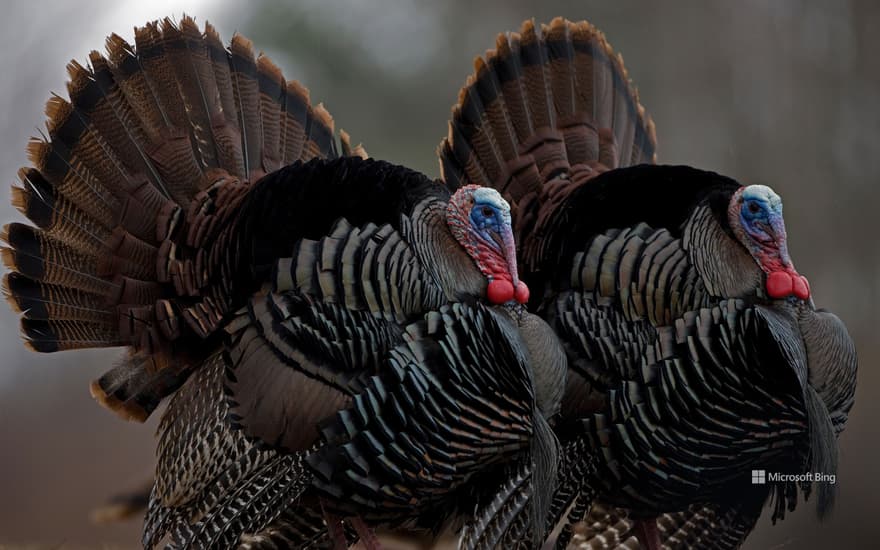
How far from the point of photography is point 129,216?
12.1ft

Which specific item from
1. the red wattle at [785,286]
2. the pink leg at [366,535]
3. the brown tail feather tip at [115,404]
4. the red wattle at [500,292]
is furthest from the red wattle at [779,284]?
the brown tail feather tip at [115,404]

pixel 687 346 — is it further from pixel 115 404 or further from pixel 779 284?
pixel 115 404

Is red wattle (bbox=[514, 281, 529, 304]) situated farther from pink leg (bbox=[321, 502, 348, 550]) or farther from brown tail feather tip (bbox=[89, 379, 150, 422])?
brown tail feather tip (bbox=[89, 379, 150, 422])

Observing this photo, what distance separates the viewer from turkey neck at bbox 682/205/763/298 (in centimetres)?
352

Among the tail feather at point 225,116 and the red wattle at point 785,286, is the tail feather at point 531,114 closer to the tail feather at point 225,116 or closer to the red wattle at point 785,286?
the tail feather at point 225,116

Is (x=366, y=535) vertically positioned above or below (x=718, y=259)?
below

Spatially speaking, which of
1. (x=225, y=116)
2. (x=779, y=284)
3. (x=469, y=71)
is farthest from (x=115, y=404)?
(x=469, y=71)

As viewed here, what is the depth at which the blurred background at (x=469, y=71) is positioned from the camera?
461cm

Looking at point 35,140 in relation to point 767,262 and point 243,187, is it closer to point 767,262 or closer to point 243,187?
point 243,187

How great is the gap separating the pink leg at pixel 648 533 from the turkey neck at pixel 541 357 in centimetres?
78

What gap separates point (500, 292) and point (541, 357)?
0.23 metres

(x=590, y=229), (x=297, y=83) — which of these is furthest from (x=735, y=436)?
(x=297, y=83)

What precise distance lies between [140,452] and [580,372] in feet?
6.88

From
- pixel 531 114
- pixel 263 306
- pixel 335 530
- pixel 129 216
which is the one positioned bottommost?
pixel 335 530
